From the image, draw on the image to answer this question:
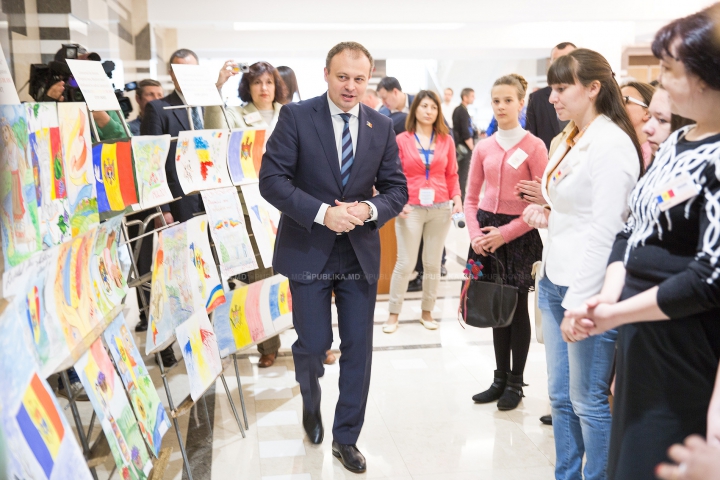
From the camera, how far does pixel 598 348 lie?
1986 millimetres

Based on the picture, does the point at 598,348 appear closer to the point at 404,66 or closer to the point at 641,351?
the point at 641,351

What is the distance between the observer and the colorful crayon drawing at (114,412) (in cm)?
180

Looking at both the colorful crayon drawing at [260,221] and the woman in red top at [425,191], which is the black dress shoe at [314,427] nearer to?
the colorful crayon drawing at [260,221]

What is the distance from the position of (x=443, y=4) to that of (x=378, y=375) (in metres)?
7.28

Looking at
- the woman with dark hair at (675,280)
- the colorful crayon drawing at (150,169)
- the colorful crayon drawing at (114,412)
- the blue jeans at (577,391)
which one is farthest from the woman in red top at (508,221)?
the colorful crayon drawing at (114,412)

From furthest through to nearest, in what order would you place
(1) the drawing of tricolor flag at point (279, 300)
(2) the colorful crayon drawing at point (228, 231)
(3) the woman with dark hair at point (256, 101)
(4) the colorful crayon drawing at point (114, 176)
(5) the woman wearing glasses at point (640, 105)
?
(3) the woman with dark hair at point (256, 101)
(1) the drawing of tricolor flag at point (279, 300)
(2) the colorful crayon drawing at point (228, 231)
(5) the woman wearing glasses at point (640, 105)
(4) the colorful crayon drawing at point (114, 176)

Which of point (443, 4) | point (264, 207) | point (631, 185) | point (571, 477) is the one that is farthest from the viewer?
point (443, 4)

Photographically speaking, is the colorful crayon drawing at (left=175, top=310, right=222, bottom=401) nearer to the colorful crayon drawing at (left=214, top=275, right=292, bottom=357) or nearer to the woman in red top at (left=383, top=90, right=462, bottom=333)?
the colorful crayon drawing at (left=214, top=275, right=292, bottom=357)

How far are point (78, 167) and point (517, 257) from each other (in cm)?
201

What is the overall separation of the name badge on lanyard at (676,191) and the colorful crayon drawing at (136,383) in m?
1.62

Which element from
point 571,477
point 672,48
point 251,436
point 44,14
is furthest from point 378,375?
point 44,14

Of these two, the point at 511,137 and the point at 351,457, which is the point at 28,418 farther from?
the point at 511,137

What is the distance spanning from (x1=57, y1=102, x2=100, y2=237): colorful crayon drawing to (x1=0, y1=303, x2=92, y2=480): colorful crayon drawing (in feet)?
1.71

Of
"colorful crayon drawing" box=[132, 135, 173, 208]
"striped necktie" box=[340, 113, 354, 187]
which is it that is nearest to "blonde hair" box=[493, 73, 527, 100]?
"striped necktie" box=[340, 113, 354, 187]
